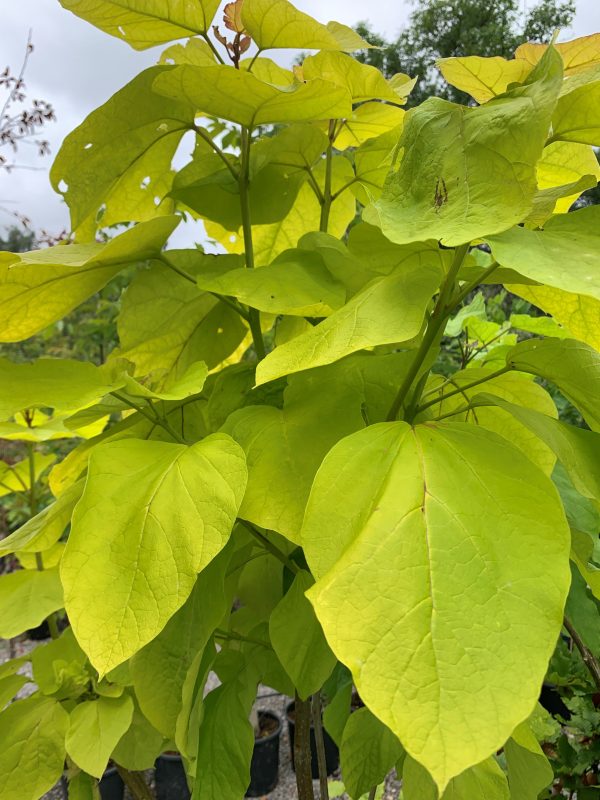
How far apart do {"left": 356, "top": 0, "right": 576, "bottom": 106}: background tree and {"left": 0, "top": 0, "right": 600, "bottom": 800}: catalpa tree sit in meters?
9.11

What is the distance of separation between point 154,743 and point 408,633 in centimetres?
76

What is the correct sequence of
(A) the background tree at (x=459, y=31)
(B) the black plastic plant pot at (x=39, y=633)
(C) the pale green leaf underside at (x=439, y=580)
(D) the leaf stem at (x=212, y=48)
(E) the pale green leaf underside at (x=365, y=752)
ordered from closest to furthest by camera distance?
(C) the pale green leaf underside at (x=439, y=580) < (D) the leaf stem at (x=212, y=48) < (E) the pale green leaf underside at (x=365, y=752) < (B) the black plastic plant pot at (x=39, y=633) < (A) the background tree at (x=459, y=31)

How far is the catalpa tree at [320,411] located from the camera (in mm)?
345

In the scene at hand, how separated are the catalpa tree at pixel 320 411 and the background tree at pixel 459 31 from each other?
29.9 feet

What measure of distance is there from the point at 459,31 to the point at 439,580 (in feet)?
36.4

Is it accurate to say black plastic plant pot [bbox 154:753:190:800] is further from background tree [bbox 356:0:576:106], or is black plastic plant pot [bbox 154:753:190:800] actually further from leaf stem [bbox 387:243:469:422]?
background tree [bbox 356:0:576:106]

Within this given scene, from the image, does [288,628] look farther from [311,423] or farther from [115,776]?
[115,776]

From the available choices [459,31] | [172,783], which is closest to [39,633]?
[172,783]

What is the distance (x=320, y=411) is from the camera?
20.6 inches

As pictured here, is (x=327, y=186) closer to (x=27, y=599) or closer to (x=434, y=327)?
(x=434, y=327)

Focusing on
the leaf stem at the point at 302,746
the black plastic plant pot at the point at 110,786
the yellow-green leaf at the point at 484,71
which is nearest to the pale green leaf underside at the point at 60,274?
the yellow-green leaf at the point at 484,71

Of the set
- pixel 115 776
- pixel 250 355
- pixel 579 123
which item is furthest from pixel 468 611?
pixel 250 355

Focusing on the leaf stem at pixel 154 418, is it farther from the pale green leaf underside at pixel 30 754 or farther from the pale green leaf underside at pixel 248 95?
the pale green leaf underside at pixel 30 754

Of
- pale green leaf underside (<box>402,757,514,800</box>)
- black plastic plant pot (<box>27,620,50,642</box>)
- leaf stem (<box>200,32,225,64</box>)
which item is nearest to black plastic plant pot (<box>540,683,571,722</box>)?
pale green leaf underside (<box>402,757,514,800</box>)
